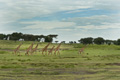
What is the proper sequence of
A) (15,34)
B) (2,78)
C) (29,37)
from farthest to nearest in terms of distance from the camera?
(29,37), (15,34), (2,78)

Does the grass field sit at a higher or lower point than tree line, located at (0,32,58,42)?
lower

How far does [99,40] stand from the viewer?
103 meters

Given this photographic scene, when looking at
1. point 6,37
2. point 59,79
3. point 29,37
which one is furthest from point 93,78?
point 6,37

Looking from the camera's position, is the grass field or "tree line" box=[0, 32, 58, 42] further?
"tree line" box=[0, 32, 58, 42]

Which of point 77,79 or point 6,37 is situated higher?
point 6,37

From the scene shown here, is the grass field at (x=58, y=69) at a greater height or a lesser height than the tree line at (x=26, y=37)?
Answer: lesser

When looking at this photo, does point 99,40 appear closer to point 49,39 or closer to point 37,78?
point 49,39

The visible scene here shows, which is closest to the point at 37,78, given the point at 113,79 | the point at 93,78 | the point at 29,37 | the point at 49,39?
the point at 93,78

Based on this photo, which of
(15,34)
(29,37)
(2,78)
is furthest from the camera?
(29,37)

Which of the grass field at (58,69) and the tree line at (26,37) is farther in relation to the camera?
the tree line at (26,37)

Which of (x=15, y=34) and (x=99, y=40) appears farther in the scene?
(x=99, y=40)

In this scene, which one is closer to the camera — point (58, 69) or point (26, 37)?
point (58, 69)

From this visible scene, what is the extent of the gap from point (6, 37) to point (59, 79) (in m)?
94.5

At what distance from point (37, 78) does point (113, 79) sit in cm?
449
